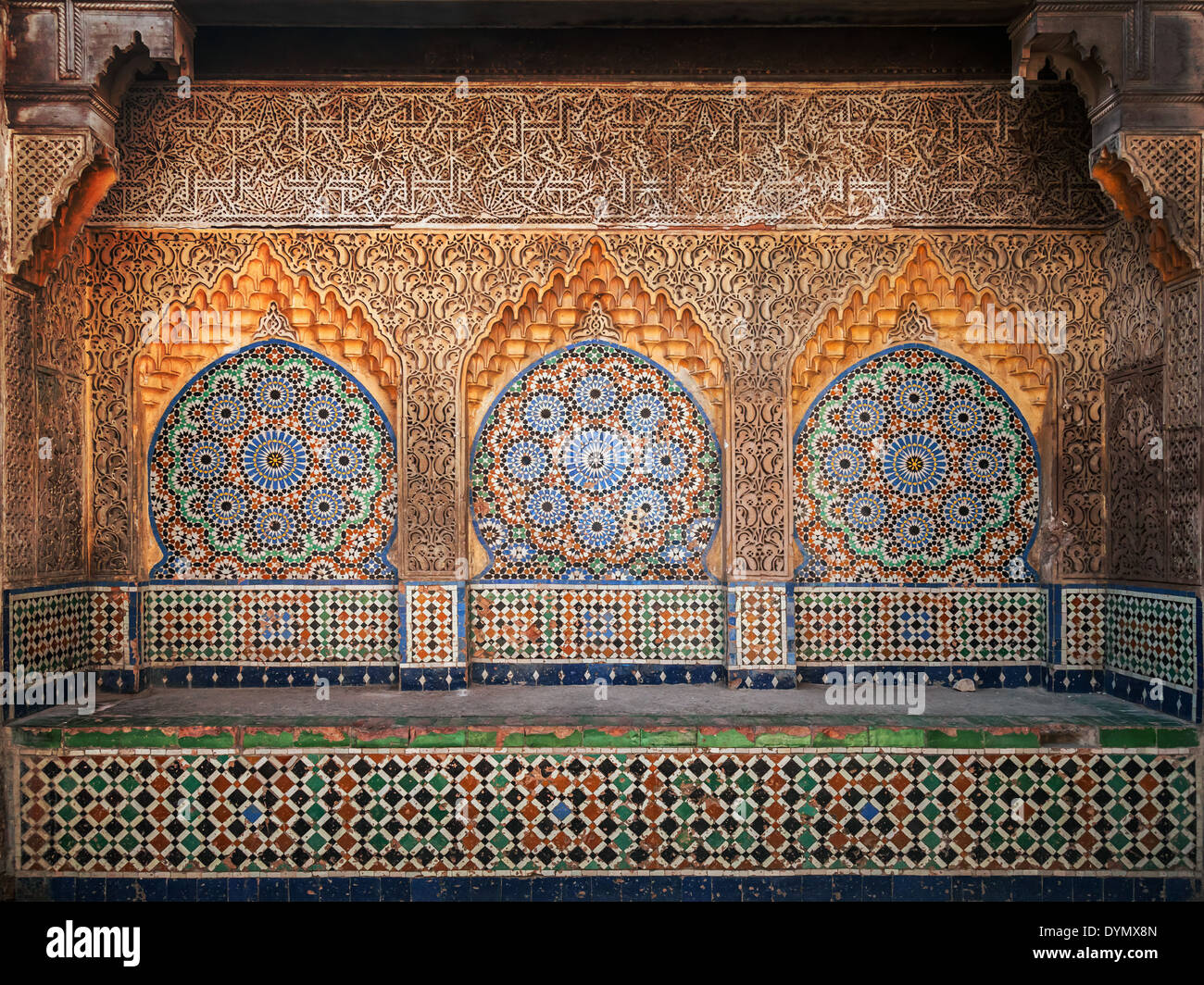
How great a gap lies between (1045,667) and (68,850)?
4879mm

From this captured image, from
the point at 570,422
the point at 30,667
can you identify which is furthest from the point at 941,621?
the point at 30,667

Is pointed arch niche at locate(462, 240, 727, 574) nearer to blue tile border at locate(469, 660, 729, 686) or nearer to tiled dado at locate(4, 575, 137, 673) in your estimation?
blue tile border at locate(469, 660, 729, 686)

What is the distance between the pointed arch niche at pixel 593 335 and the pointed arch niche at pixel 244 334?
52 cm

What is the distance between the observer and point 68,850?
3.63 metres

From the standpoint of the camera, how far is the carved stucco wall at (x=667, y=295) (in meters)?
4.29

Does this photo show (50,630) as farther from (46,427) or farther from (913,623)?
(913,623)

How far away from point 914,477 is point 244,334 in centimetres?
382

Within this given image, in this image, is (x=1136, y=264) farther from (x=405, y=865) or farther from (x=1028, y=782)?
(x=405, y=865)

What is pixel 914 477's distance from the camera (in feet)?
15.3

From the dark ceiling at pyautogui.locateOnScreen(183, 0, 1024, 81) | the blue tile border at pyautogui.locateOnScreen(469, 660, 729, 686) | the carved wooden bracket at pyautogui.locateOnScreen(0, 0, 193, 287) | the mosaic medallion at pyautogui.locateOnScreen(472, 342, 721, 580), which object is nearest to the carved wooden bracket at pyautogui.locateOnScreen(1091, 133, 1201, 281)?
the dark ceiling at pyautogui.locateOnScreen(183, 0, 1024, 81)

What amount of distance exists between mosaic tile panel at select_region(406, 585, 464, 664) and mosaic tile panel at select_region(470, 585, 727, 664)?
0.28m

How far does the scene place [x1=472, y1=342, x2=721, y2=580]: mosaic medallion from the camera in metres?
4.67

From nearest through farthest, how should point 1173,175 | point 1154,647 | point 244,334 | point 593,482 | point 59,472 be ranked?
1. point 1173,175
2. point 1154,647
3. point 59,472
4. point 244,334
5. point 593,482

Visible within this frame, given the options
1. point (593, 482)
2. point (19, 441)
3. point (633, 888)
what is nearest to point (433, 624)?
point (593, 482)
